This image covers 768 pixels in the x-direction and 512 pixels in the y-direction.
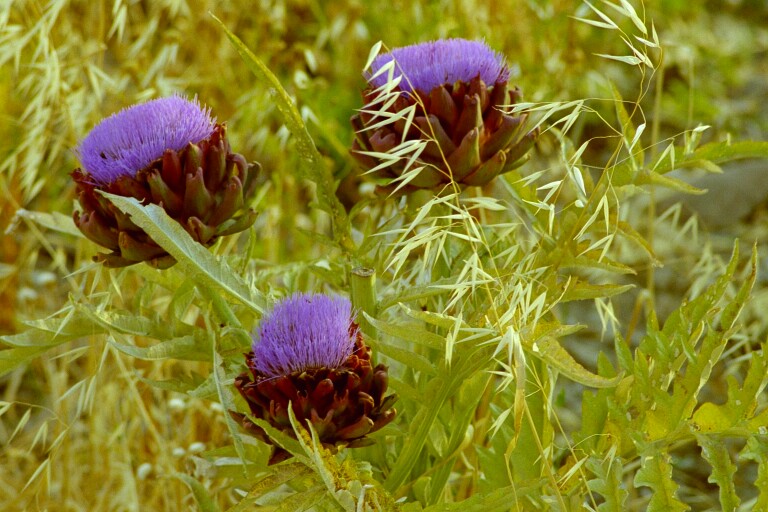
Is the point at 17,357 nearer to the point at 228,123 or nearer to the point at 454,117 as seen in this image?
the point at 454,117

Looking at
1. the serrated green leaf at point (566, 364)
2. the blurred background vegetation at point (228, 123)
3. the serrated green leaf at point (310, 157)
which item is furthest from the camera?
the blurred background vegetation at point (228, 123)

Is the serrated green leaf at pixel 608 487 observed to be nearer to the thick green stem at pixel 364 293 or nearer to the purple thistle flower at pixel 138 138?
the thick green stem at pixel 364 293

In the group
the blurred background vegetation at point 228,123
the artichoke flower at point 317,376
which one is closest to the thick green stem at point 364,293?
the artichoke flower at point 317,376

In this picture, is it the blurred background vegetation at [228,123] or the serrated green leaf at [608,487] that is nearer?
the serrated green leaf at [608,487]

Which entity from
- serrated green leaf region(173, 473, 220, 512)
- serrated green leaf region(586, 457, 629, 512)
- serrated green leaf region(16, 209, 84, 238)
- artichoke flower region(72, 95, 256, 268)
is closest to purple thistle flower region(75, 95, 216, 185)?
artichoke flower region(72, 95, 256, 268)

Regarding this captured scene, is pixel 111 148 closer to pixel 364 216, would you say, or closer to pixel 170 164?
pixel 170 164

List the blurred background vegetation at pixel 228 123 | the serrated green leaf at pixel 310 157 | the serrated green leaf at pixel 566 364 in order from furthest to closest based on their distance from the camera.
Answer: the blurred background vegetation at pixel 228 123
the serrated green leaf at pixel 310 157
the serrated green leaf at pixel 566 364
